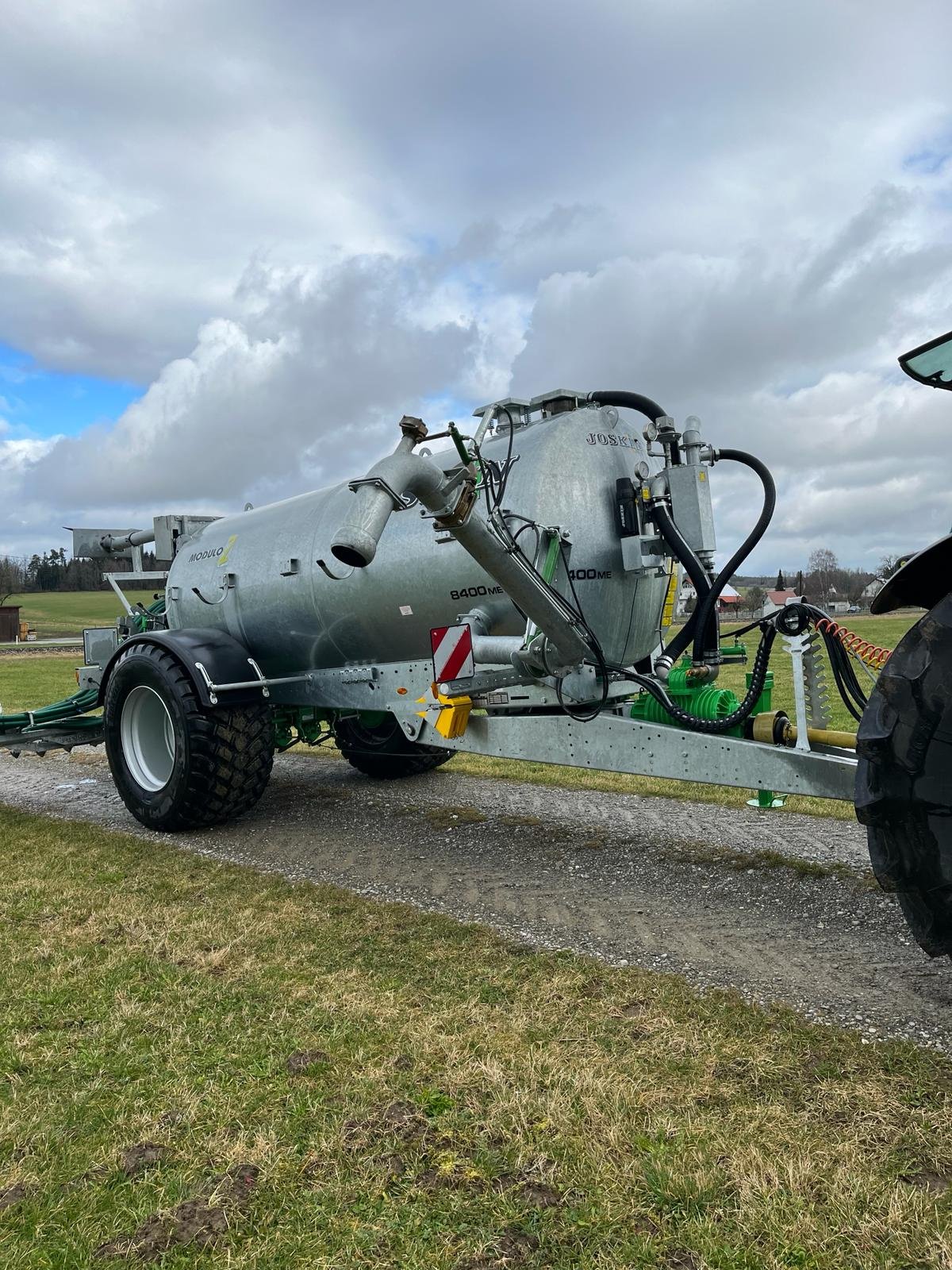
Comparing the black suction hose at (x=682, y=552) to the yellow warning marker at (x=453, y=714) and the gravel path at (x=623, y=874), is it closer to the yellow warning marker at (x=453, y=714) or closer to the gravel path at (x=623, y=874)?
the yellow warning marker at (x=453, y=714)

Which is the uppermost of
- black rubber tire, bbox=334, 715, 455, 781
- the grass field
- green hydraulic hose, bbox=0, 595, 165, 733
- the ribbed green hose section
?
the ribbed green hose section

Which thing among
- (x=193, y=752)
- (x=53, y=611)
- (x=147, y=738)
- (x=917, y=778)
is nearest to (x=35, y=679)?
(x=147, y=738)

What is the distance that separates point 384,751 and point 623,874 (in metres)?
3.25

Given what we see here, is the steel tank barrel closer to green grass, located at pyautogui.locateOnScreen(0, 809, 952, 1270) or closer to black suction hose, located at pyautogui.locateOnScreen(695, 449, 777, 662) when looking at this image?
black suction hose, located at pyautogui.locateOnScreen(695, 449, 777, 662)

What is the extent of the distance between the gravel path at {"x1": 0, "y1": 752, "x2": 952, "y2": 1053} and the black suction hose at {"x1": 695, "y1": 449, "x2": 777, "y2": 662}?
134cm

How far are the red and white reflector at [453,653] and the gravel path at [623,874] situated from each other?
1190mm

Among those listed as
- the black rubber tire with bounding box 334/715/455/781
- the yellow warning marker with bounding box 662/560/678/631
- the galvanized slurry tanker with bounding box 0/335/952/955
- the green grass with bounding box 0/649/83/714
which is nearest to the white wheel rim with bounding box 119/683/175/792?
the galvanized slurry tanker with bounding box 0/335/952/955

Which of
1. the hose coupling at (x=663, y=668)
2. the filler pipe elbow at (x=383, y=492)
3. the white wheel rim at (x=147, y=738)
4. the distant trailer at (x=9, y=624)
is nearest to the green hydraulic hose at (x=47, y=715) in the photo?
the white wheel rim at (x=147, y=738)

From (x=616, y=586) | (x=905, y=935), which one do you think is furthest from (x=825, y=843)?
(x=616, y=586)

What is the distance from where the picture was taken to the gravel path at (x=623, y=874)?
383 cm

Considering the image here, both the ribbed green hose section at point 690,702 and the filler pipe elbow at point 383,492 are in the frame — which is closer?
the filler pipe elbow at point 383,492

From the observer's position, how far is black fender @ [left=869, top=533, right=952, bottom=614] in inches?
123

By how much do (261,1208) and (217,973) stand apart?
5.48ft

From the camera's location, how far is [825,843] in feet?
19.2
